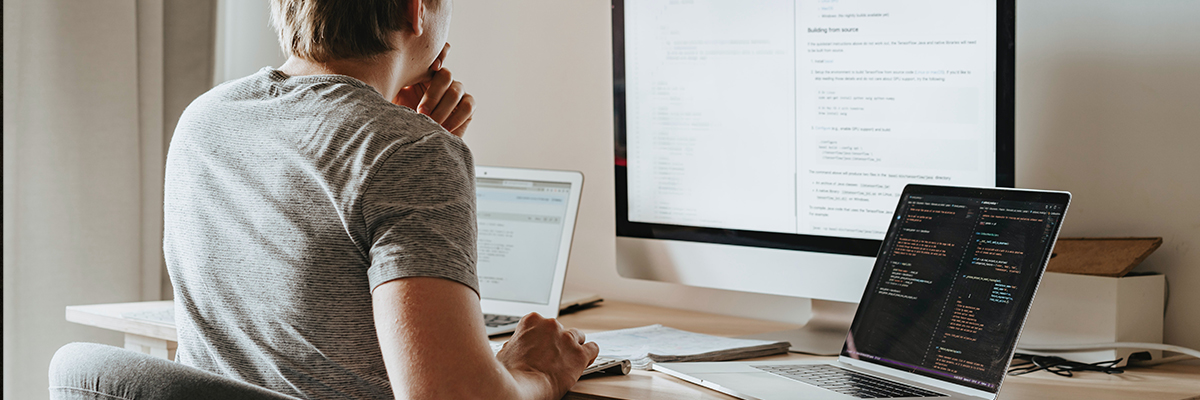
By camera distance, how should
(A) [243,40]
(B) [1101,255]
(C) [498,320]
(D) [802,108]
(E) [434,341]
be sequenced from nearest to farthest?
(E) [434,341] < (B) [1101,255] < (D) [802,108] < (C) [498,320] < (A) [243,40]

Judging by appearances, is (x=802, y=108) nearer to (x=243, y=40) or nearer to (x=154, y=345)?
(x=154, y=345)

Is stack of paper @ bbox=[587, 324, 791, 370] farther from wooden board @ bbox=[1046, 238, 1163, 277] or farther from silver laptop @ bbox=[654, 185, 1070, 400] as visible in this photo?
wooden board @ bbox=[1046, 238, 1163, 277]

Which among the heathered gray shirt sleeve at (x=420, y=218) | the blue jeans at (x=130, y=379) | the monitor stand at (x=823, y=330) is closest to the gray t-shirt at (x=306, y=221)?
the heathered gray shirt sleeve at (x=420, y=218)

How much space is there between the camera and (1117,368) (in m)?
1.04

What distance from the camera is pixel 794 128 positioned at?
1.22m

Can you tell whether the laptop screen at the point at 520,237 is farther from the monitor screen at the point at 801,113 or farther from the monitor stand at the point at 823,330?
the monitor stand at the point at 823,330

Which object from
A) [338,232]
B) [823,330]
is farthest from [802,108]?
[338,232]

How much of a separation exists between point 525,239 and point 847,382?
0.67m

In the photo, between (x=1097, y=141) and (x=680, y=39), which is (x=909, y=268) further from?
(x=680, y=39)

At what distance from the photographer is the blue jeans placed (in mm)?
666

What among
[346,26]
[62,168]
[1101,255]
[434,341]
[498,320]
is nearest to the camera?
[434,341]

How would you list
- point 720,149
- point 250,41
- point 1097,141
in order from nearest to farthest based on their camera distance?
point 1097,141, point 720,149, point 250,41

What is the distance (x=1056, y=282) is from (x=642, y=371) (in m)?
0.51

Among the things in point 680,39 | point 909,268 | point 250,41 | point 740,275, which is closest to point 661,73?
point 680,39
